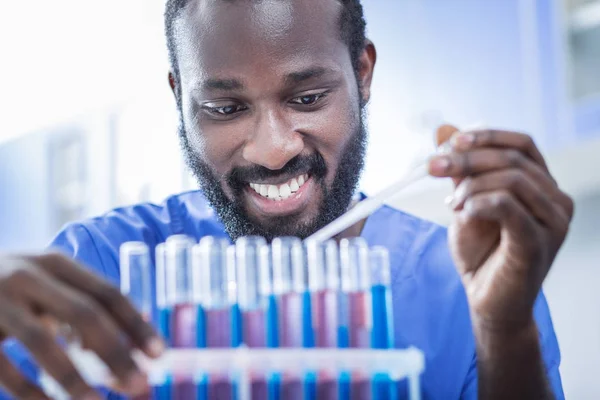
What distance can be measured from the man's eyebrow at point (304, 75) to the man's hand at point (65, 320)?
540mm

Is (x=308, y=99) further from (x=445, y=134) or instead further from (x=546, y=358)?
(x=546, y=358)

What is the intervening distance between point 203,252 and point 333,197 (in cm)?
48

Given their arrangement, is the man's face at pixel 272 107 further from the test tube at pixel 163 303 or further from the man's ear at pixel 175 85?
the test tube at pixel 163 303

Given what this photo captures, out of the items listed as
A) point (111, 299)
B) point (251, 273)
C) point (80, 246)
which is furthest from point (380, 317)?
point (80, 246)

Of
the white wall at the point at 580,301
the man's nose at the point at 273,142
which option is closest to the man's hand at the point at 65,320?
the man's nose at the point at 273,142

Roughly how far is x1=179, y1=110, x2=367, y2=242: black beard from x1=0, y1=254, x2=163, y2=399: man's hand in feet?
1.67

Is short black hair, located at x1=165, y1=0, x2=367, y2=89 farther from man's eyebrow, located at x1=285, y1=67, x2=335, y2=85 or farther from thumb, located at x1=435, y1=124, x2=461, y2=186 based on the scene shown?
thumb, located at x1=435, y1=124, x2=461, y2=186

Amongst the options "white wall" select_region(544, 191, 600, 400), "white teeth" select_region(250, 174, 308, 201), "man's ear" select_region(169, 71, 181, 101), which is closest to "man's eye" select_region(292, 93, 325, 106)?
"white teeth" select_region(250, 174, 308, 201)

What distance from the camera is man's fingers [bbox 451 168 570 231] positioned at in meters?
0.73

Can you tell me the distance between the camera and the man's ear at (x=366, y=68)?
130 cm

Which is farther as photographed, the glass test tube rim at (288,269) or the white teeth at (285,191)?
the white teeth at (285,191)

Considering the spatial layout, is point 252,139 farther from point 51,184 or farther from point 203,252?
point 51,184

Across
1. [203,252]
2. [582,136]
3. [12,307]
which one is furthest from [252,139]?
[582,136]

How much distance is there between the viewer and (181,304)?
2.26 feet
